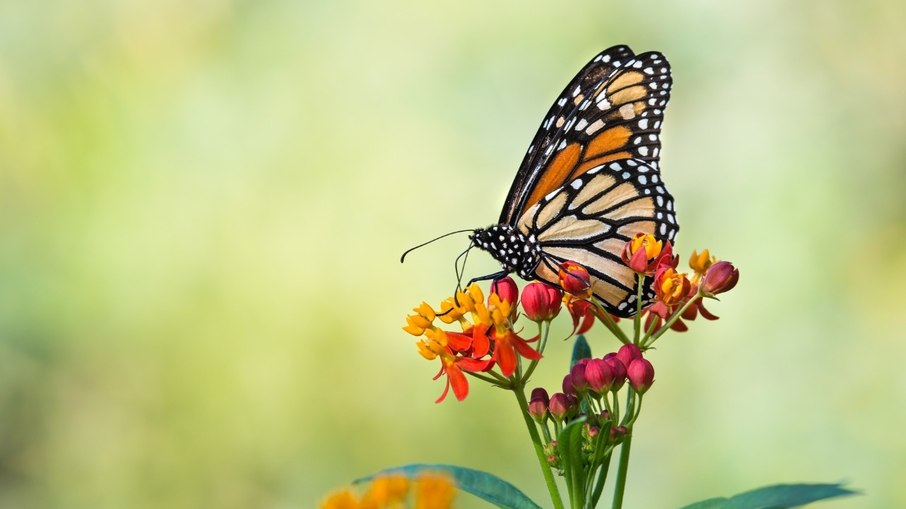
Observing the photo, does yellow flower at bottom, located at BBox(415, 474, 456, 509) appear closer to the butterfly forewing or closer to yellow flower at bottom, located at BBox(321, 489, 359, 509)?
Answer: yellow flower at bottom, located at BBox(321, 489, 359, 509)

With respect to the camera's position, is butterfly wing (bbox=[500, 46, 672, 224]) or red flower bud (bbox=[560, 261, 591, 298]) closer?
red flower bud (bbox=[560, 261, 591, 298])

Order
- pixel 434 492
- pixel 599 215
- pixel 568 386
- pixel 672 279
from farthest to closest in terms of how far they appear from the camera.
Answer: pixel 599 215
pixel 672 279
pixel 568 386
pixel 434 492

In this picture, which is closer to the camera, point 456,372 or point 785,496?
point 785,496

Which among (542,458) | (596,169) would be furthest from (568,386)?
(596,169)

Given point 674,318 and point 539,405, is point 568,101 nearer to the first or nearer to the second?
point 674,318

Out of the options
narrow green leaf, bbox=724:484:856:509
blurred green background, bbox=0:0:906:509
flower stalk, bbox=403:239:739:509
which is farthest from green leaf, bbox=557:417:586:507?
blurred green background, bbox=0:0:906:509

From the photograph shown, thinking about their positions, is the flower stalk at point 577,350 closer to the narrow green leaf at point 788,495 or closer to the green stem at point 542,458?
the green stem at point 542,458

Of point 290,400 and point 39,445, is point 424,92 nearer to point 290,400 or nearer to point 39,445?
point 290,400
